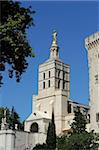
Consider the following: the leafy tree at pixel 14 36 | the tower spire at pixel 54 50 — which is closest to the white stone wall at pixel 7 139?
the tower spire at pixel 54 50

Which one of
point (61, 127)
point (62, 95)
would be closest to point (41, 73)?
point (62, 95)

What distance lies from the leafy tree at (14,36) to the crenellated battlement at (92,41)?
29.7 metres

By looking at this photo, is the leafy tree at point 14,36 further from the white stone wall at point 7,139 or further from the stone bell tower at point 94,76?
the white stone wall at point 7,139

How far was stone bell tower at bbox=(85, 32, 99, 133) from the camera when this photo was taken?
42.7 metres

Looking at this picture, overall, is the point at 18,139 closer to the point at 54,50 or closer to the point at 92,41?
the point at 92,41

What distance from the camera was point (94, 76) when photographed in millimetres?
43688

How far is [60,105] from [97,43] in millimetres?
22386

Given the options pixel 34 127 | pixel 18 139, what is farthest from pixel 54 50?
pixel 18 139

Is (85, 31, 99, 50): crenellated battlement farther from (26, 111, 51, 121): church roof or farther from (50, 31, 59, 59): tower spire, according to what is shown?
(50, 31, 59, 59): tower spire

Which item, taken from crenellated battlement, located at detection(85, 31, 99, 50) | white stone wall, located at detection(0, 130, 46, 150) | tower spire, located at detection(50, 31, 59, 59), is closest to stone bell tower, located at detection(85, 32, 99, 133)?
crenellated battlement, located at detection(85, 31, 99, 50)

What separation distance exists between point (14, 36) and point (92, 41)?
31.5 meters

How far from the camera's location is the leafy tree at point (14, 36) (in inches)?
556

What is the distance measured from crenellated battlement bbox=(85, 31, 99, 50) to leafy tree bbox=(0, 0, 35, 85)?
29.7m

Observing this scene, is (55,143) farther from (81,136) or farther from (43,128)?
(43,128)
